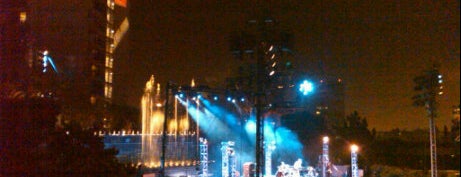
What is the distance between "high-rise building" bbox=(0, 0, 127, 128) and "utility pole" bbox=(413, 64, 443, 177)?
472 inches

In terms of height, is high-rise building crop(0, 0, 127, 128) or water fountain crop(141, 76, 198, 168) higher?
high-rise building crop(0, 0, 127, 128)

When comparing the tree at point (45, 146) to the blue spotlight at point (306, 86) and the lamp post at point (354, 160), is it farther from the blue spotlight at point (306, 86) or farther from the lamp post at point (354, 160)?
the lamp post at point (354, 160)

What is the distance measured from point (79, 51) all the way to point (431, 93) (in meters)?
25.1

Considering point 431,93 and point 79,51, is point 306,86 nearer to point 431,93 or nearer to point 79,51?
point 431,93

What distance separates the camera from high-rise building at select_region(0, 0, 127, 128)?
22208 mm

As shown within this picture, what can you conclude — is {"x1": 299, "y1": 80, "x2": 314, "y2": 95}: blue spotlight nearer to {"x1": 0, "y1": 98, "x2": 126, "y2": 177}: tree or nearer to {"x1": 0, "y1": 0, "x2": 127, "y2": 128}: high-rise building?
{"x1": 0, "y1": 0, "x2": 127, "y2": 128}: high-rise building

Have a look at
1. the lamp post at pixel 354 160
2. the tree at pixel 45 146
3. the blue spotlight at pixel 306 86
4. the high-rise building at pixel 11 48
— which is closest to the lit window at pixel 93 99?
the blue spotlight at pixel 306 86

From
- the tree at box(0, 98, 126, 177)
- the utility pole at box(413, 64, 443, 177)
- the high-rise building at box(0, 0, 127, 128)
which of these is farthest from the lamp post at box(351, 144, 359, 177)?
the tree at box(0, 98, 126, 177)

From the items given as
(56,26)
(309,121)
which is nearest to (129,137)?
(56,26)

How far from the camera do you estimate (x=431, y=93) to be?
21.5 m

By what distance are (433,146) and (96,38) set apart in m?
26.9

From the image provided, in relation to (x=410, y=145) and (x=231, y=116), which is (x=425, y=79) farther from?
(x=410, y=145)

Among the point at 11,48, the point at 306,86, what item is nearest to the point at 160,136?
the point at 306,86

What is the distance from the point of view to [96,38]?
41156mm
